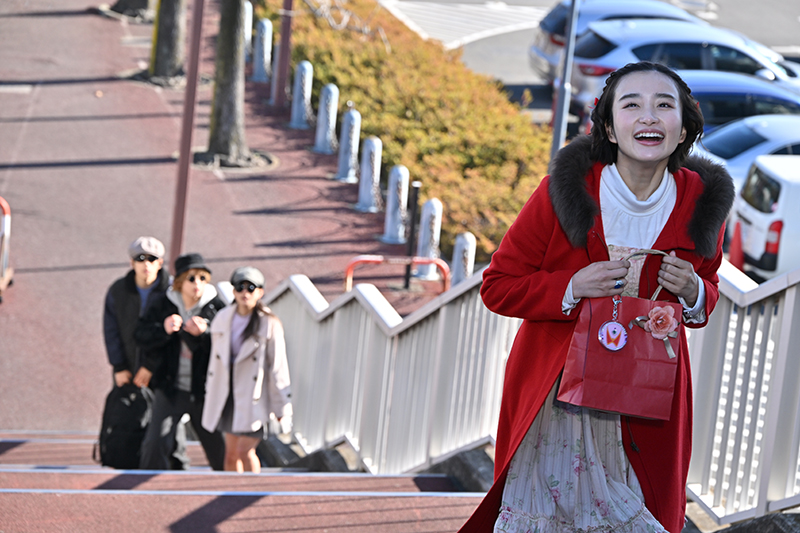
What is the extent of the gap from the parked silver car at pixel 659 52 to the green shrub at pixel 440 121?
1.60 meters

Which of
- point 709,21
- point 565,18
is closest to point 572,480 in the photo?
point 565,18

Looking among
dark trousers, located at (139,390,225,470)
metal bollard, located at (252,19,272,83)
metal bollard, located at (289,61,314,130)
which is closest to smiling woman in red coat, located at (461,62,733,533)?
dark trousers, located at (139,390,225,470)

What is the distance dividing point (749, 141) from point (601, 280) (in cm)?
1172

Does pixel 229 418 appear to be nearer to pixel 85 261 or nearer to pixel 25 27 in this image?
pixel 85 261

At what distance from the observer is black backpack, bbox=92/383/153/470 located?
6.54 meters

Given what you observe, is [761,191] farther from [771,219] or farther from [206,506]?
[206,506]

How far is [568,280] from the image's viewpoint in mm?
3039

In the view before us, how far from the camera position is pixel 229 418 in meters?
6.37

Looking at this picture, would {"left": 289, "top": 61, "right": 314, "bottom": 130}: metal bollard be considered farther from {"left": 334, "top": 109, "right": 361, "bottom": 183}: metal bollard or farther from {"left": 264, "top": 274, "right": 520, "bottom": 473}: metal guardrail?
{"left": 264, "top": 274, "right": 520, "bottom": 473}: metal guardrail

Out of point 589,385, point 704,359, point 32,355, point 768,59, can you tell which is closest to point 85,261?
point 32,355

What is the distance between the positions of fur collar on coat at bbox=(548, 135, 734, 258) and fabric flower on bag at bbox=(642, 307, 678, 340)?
0.76ft

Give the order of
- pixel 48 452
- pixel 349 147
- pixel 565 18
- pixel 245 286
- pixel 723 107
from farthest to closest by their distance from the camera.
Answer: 1. pixel 565 18
2. pixel 723 107
3. pixel 349 147
4. pixel 48 452
5. pixel 245 286

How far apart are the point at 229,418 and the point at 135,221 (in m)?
7.22

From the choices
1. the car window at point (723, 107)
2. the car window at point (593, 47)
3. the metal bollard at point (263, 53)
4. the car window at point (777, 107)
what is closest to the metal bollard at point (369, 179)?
the metal bollard at point (263, 53)
